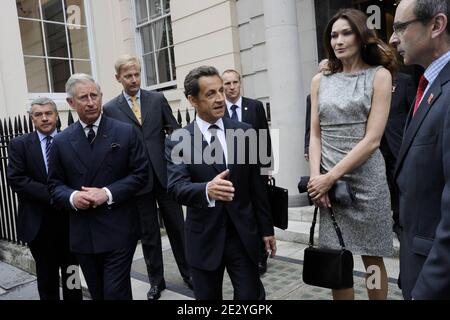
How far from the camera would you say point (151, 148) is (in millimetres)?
3979

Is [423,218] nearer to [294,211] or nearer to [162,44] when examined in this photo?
[294,211]

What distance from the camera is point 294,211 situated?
5527mm

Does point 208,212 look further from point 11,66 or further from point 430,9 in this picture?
point 11,66

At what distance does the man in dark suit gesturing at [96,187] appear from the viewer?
2.93 metres

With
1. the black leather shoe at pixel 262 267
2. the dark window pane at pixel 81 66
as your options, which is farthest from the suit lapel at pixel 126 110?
the dark window pane at pixel 81 66

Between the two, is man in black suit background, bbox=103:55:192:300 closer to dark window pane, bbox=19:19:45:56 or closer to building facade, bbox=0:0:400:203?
building facade, bbox=0:0:400:203

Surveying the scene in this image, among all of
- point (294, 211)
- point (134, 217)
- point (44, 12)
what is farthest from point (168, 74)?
point (134, 217)

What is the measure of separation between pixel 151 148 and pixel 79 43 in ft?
A: 22.2

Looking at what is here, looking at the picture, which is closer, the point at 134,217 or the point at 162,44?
the point at 134,217

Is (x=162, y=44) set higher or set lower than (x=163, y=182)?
higher

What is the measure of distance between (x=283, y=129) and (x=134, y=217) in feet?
9.82

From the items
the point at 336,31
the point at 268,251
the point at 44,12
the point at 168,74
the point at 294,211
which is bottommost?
the point at 294,211

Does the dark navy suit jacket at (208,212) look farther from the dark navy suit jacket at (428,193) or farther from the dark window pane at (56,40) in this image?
the dark window pane at (56,40)

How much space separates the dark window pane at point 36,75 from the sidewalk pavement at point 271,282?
4.80 metres
